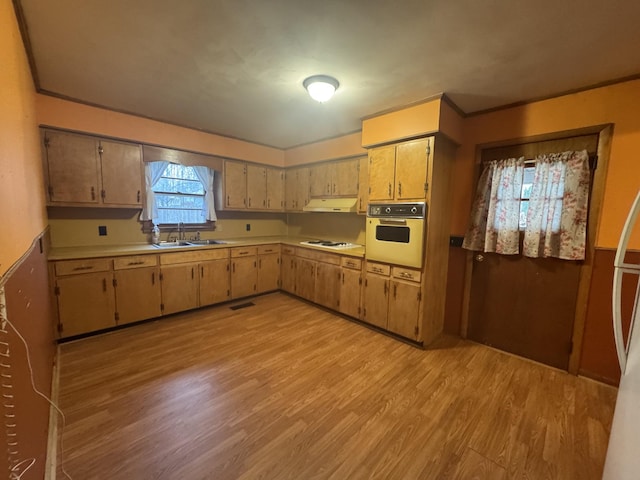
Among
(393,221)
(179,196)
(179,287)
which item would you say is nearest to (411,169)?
(393,221)

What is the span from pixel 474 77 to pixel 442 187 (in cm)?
105

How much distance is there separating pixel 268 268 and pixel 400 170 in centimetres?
265

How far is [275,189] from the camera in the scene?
480 cm

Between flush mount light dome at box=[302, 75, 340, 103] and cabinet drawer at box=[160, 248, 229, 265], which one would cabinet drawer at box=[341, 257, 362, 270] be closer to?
cabinet drawer at box=[160, 248, 229, 265]

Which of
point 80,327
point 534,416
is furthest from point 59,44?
point 534,416

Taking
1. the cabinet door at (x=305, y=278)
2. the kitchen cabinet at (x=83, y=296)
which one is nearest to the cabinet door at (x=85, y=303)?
the kitchen cabinet at (x=83, y=296)

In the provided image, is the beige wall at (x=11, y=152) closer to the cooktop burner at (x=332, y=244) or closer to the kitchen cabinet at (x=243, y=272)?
the kitchen cabinet at (x=243, y=272)

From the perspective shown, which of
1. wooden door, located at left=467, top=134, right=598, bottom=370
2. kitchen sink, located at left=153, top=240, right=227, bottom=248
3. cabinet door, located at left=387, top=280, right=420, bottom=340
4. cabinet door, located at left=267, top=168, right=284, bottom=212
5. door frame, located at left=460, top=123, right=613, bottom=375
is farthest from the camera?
cabinet door, located at left=267, top=168, right=284, bottom=212

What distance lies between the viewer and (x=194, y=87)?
250cm

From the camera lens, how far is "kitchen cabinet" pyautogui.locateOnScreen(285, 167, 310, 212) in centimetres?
453

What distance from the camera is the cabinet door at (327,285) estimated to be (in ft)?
12.1

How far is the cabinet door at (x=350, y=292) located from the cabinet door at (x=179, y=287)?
2020 millimetres

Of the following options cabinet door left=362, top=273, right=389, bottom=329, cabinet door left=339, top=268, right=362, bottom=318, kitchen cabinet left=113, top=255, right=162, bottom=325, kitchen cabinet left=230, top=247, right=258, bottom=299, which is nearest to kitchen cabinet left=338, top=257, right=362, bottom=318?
cabinet door left=339, top=268, right=362, bottom=318

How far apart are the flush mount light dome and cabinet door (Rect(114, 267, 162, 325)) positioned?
9.06 ft
